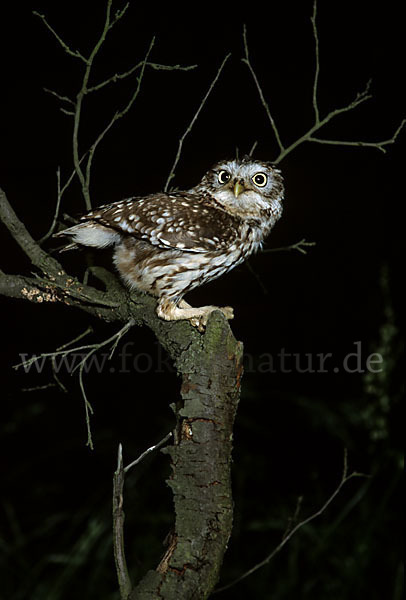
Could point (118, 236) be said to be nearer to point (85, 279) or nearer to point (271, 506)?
point (85, 279)

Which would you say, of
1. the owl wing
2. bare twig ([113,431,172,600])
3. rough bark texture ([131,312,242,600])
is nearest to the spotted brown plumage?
the owl wing

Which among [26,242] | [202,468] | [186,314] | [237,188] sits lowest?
[202,468]

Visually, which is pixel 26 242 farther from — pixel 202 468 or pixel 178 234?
pixel 202 468

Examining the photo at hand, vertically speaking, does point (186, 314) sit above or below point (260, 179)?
below

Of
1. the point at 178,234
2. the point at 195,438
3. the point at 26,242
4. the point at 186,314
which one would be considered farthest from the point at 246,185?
the point at 195,438

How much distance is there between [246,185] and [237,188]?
0.03 m

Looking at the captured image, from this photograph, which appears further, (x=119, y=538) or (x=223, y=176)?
(x=223, y=176)

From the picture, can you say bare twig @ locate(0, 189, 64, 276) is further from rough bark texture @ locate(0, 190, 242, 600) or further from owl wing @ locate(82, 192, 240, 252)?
owl wing @ locate(82, 192, 240, 252)

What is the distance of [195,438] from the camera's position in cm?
119

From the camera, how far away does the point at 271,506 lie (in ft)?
7.48

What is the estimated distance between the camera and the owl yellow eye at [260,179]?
1.50 m

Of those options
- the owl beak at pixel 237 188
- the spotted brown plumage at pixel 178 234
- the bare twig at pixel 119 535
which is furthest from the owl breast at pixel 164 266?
the bare twig at pixel 119 535

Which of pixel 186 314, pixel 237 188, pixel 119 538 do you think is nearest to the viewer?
pixel 119 538

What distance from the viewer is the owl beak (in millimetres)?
1474
